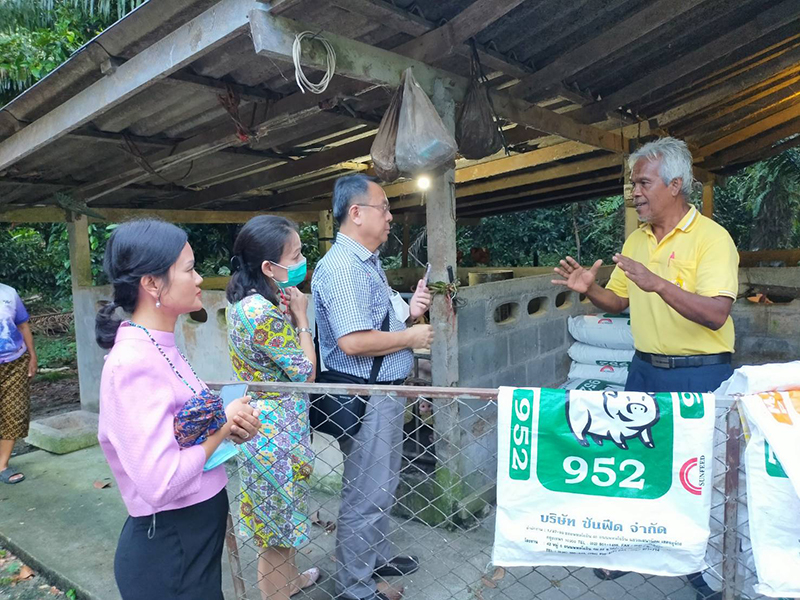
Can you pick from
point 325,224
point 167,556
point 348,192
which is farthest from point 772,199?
point 167,556

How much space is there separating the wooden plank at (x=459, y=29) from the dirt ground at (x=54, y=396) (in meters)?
6.28

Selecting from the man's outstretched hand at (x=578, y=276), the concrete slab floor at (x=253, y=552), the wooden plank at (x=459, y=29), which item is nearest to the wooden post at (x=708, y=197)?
the man's outstretched hand at (x=578, y=276)

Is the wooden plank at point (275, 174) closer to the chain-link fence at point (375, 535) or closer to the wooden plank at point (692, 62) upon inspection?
the wooden plank at point (692, 62)

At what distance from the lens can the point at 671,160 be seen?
96.7 inches

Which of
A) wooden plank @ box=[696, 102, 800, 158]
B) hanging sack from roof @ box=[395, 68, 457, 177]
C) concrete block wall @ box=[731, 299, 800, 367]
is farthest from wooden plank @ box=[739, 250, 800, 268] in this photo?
hanging sack from roof @ box=[395, 68, 457, 177]

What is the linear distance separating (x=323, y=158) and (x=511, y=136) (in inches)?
64.3

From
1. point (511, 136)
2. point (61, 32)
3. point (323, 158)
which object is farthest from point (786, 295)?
point (61, 32)

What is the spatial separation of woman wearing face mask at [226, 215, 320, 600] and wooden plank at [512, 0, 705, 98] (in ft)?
6.78

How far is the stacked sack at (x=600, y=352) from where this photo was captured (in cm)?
419

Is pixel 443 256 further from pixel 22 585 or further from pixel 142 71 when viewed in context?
pixel 22 585

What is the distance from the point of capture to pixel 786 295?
4.58 metres

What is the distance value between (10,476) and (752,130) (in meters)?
7.63

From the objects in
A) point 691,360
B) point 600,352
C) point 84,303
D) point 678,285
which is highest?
point 678,285

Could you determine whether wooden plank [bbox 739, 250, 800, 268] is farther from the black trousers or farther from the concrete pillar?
the concrete pillar
